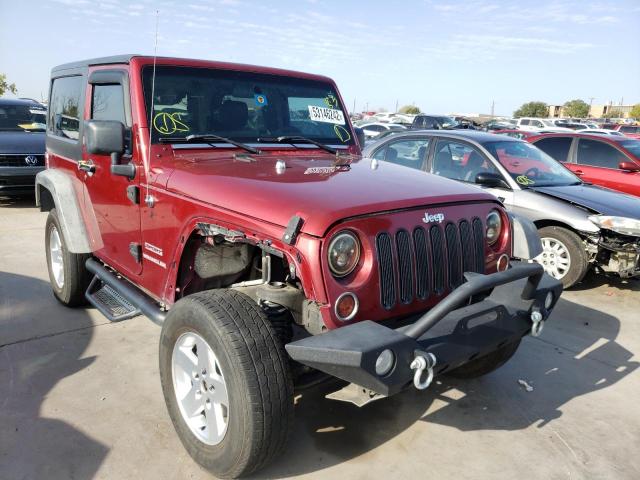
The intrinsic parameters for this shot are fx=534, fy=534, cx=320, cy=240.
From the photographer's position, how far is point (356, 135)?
4500mm

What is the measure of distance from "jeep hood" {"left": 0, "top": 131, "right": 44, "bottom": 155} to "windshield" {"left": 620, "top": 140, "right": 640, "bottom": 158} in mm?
10039

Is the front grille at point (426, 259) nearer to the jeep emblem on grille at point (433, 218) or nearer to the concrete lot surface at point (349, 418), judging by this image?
the jeep emblem on grille at point (433, 218)

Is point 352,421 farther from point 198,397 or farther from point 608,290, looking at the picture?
point 608,290

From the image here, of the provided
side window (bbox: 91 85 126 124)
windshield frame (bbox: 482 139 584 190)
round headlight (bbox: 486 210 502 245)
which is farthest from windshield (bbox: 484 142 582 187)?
side window (bbox: 91 85 126 124)

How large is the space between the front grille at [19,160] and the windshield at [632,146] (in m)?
10.0

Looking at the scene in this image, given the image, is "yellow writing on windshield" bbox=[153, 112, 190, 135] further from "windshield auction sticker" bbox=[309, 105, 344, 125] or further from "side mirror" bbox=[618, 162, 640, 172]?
"side mirror" bbox=[618, 162, 640, 172]

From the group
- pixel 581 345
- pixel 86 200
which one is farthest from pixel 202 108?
pixel 581 345

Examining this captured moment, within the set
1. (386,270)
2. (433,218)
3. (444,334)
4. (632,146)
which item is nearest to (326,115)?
(433,218)

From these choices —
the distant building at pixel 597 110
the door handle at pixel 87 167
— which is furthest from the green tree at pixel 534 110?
the door handle at pixel 87 167

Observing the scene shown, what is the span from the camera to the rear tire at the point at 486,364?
11.8ft

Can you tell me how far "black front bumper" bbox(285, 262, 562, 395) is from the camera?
2166 mm

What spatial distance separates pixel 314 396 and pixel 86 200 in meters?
2.37

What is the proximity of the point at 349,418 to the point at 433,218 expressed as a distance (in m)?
1.42

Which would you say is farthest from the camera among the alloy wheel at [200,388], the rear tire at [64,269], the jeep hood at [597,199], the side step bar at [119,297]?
the jeep hood at [597,199]
